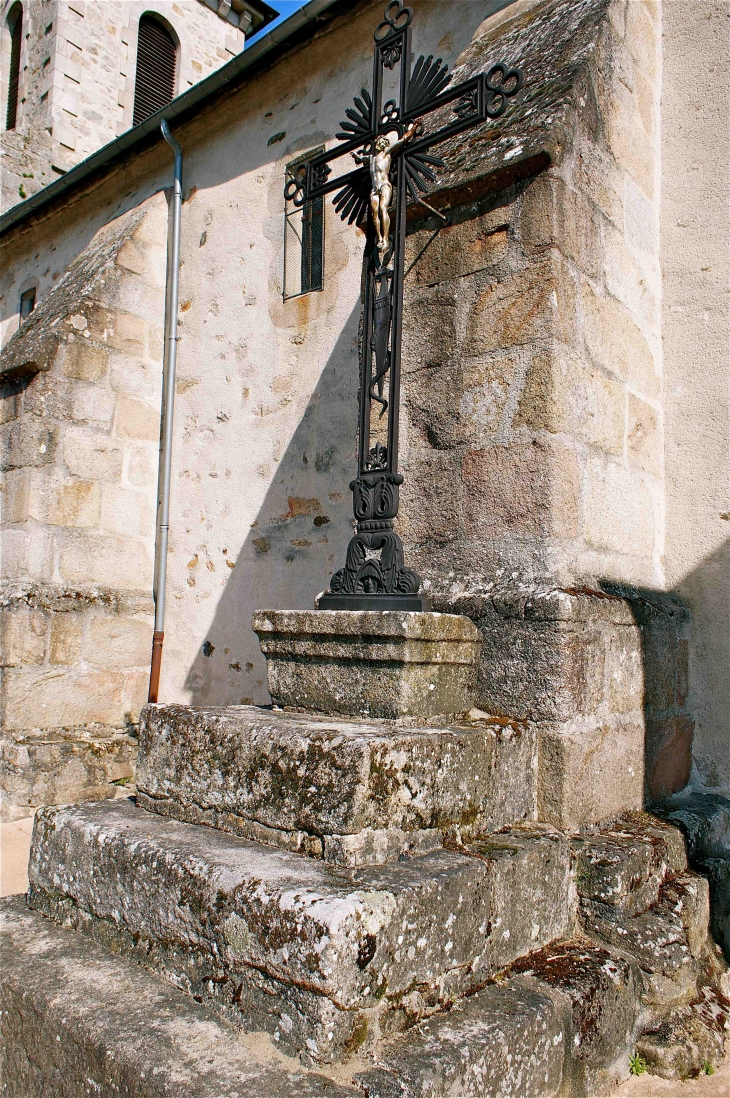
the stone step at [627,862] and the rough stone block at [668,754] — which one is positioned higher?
the rough stone block at [668,754]

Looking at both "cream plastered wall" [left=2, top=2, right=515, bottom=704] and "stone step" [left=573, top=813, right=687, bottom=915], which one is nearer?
"stone step" [left=573, top=813, right=687, bottom=915]

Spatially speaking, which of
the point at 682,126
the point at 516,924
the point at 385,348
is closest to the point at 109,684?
the point at 385,348

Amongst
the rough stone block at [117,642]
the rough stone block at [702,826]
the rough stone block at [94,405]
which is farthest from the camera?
the rough stone block at [94,405]

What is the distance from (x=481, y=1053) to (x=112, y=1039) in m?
0.72

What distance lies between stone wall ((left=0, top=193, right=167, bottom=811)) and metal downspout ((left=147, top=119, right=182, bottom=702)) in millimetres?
71

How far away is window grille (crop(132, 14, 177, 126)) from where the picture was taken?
460 inches

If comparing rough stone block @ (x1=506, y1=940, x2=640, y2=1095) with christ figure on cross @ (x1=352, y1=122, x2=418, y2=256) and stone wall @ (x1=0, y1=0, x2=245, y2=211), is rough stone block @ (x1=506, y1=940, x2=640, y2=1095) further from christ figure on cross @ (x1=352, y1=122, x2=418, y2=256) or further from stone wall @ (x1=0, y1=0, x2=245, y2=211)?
stone wall @ (x1=0, y1=0, x2=245, y2=211)

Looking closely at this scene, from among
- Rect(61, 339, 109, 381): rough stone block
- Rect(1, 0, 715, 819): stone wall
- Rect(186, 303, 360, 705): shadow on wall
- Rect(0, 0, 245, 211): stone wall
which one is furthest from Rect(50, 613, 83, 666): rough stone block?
Rect(0, 0, 245, 211): stone wall

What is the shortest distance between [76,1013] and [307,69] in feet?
18.2

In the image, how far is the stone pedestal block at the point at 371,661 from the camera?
227 cm

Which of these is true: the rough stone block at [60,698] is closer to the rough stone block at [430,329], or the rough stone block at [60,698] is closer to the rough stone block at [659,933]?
the rough stone block at [430,329]

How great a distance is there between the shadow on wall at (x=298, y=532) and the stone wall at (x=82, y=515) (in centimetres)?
74

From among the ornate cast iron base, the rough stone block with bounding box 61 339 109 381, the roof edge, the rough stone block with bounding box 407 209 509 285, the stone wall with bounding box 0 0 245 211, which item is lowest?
the ornate cast iron base

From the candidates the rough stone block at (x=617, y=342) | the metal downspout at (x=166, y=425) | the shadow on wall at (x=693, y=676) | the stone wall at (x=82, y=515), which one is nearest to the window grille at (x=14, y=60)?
the metal downspout at (x=166, y=425)
